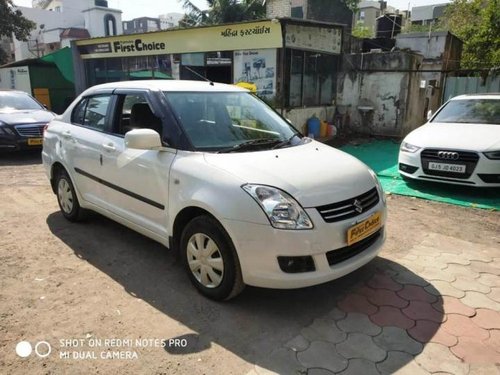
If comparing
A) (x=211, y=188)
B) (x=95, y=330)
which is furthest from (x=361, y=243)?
(x=95, y=330)

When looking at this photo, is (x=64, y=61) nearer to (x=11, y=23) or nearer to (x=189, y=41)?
(x=189, y=41)

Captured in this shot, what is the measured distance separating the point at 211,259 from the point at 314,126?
886 centimetres

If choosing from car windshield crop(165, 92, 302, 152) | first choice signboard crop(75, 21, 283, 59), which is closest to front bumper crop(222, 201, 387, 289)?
car windshield crop(165, 92, 302, 152)

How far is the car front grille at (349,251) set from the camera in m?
2.88

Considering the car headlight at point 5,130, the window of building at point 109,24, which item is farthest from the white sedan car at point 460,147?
the window of building at point 109,24

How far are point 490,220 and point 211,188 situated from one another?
4.09 metres

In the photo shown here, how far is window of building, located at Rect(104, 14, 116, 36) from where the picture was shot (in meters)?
39.6

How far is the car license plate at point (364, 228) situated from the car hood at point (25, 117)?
8.35m

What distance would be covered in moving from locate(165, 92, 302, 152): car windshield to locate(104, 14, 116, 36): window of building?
41038 millimetres

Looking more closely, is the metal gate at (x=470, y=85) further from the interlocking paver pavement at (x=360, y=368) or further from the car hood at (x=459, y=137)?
the interlocking paver pavement at (x=360, y=368)

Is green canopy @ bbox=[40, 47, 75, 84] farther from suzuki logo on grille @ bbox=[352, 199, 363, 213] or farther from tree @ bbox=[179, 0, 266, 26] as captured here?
suzuki logo on grille @ bbox=[352, 199, 363, 213]

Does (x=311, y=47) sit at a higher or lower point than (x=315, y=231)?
higher

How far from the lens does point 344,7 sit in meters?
29.5

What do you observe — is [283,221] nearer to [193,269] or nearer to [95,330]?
[193,269]
